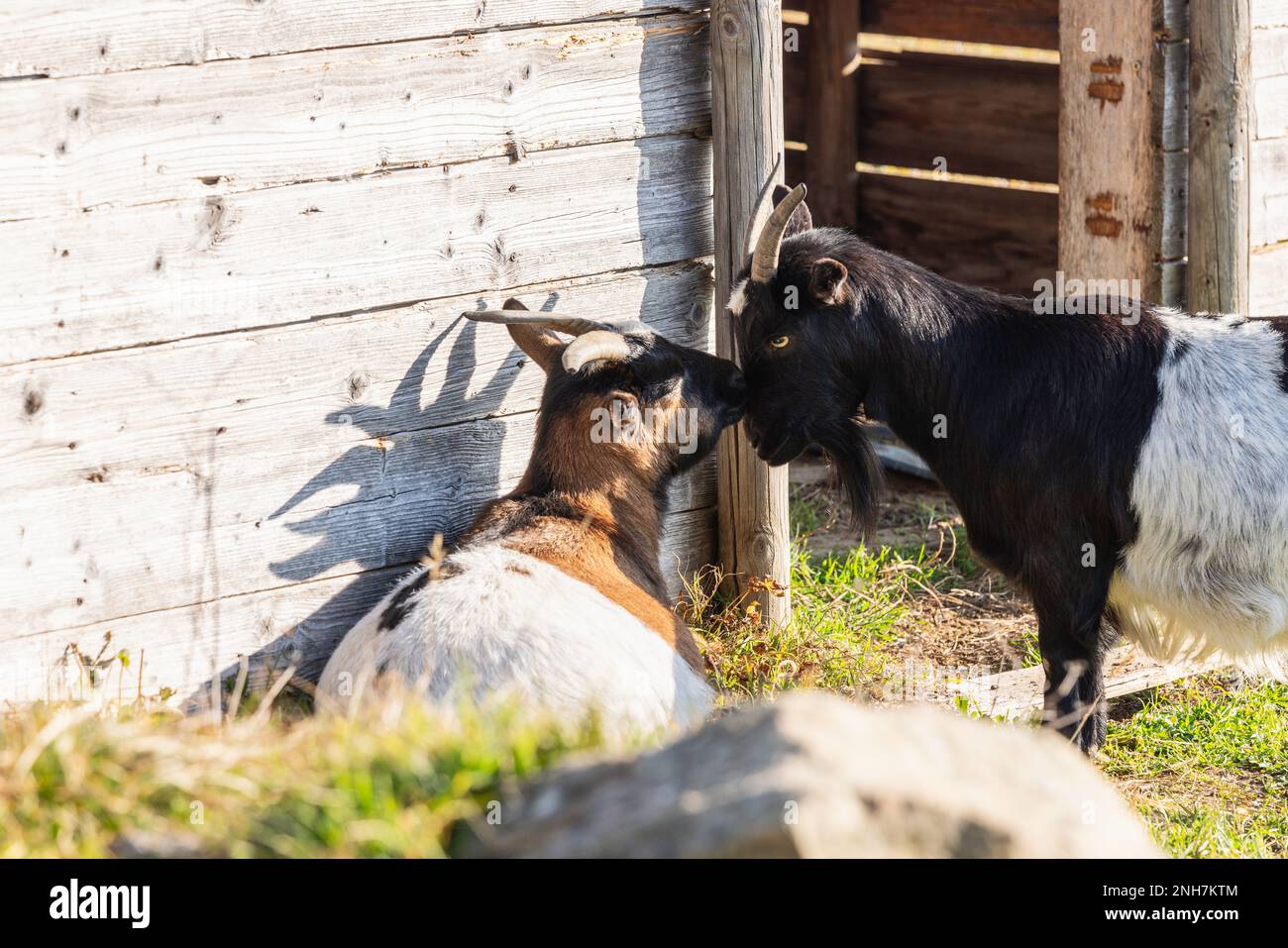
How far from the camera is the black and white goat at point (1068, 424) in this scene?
4.04 metres

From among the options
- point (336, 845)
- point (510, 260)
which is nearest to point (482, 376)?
point (510, 260)

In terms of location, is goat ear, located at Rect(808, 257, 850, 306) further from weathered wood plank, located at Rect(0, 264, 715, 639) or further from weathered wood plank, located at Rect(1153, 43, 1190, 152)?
weathered wood plank, located at Rect(1153, 43, 1190, 152)

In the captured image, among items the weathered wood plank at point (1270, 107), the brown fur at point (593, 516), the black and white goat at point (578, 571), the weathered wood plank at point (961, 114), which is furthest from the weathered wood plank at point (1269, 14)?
the brown fur at point (593, 516)

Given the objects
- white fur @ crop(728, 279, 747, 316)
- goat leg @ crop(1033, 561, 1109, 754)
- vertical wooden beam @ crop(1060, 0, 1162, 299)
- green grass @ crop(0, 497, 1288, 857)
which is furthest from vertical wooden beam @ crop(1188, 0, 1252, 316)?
green grass @ crop(0, 497, 1288, 857)

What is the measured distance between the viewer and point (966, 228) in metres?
8.05

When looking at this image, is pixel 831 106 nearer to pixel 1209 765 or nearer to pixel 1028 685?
pixel 1028 685

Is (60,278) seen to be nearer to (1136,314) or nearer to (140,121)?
(140,121)

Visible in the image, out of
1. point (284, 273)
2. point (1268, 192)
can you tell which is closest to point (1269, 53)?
point (1268, 192)

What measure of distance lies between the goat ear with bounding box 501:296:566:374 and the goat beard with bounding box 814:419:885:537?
84 centimetres

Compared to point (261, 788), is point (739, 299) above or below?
above

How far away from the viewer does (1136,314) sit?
429 cm

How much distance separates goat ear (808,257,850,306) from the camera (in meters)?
4.20

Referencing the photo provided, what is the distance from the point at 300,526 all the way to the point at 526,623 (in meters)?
0.89

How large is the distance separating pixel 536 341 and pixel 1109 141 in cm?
248
